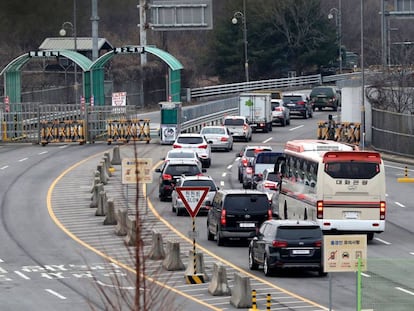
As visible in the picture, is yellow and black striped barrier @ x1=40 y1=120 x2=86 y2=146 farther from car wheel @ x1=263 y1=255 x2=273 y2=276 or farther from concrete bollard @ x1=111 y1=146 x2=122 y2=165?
car wheel @ x1=263 y1=255 x2=273 y2=276

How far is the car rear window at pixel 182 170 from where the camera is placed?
4666cm

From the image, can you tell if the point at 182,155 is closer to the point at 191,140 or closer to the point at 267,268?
the point at 191,140

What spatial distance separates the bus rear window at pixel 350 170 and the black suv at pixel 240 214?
1.97m

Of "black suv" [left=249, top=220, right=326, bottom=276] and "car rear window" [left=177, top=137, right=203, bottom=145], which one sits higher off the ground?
"car rear window" [left=177, top=137, right=203, bottom=145]

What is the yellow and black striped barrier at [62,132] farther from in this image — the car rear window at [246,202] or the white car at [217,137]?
the car rear window at [246,202]

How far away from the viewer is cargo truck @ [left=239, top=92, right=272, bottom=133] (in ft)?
251

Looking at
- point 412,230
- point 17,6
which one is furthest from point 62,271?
point 17,6

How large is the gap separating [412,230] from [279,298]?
12604 mm

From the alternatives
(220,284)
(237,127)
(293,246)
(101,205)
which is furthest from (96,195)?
(237,127)

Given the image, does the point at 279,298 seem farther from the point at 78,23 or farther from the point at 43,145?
the point at 78,23

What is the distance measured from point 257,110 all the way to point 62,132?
13.9 meters

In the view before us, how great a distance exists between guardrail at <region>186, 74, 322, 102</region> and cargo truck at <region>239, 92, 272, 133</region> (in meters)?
19.2

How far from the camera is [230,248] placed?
35.9 m

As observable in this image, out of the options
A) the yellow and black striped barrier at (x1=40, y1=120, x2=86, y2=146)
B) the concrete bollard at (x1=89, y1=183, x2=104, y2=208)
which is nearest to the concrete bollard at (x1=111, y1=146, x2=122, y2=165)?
the yellow and black striped barrier at (x1=40, y1=120, x2=86, y2=146)
